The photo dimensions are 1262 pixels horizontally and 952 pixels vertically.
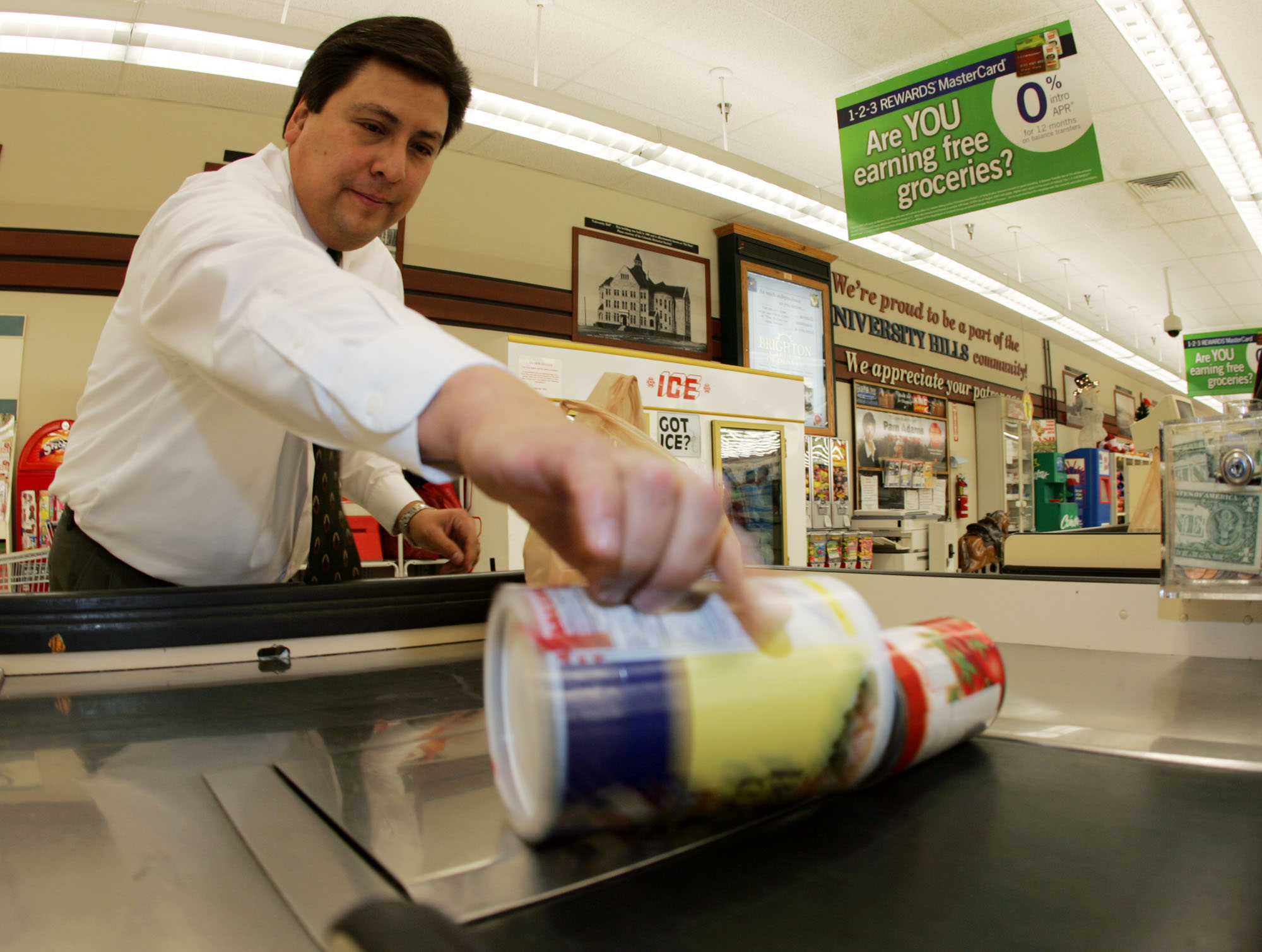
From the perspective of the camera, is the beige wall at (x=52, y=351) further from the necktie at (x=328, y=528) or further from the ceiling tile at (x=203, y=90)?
the necktie at (x=328, y=528)

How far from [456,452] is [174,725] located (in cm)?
53

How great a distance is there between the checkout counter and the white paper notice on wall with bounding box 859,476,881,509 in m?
6.76

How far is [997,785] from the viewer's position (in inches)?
23.2

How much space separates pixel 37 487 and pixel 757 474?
13.4ft

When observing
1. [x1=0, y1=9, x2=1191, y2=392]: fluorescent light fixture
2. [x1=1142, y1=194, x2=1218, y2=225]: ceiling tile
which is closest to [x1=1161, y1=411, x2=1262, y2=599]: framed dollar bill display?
[x1=0, y1=9, x2=1191, y2=392]: fluorescent light fixture

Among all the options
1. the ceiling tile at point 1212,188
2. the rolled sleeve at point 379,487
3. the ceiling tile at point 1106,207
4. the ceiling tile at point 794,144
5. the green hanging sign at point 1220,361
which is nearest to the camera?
the rolled sleeve at point 379,487

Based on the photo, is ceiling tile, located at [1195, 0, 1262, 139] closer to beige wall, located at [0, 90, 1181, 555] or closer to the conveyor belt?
beige wall, located at [0, 90, 1181, 555]

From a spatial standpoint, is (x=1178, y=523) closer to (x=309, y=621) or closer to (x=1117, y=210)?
(x=309, y=621)

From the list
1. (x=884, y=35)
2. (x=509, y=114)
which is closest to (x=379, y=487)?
(x=509, y=114)

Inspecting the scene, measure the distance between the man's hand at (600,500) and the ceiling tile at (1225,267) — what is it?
9.57 metres

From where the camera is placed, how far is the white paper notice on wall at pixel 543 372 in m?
4.18

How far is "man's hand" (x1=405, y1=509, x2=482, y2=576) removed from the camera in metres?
1.47

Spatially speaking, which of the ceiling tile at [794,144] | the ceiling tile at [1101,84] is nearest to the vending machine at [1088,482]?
the ceiling tile at [1101,84]

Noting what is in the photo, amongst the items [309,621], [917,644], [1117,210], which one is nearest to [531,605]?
[917,644]
